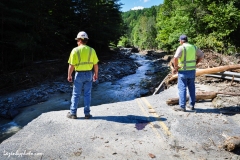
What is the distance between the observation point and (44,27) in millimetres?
19672

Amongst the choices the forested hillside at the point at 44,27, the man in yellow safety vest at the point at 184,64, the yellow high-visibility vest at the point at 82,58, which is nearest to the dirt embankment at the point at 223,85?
the man in yellow safety vest at the point at 184,64

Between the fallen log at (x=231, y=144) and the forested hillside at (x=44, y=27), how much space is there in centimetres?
1522

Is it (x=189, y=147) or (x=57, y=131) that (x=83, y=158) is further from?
(x=189, y=147)

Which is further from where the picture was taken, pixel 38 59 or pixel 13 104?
pixel 38 59

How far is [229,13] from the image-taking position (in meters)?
21.1

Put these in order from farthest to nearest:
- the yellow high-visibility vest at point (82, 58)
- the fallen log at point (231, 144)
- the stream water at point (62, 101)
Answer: the stream water at point (62, 101)
the yellow high-visibility vest at point (82, 58)
the fallen log at point (231, 144)

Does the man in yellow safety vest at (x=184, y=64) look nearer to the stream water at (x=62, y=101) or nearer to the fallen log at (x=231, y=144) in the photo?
the fallen log at (x=231, y=144)

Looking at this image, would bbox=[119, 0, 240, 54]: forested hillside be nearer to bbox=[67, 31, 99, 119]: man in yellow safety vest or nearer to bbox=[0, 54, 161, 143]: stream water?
bbox=[0, 54, 161, 143]: stream water

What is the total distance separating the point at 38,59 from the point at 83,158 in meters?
18.3

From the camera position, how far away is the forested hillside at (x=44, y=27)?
52.4ft

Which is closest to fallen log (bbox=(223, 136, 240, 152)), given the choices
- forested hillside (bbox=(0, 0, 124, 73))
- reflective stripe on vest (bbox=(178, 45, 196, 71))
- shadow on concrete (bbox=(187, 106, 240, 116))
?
shadow on concrete (bbox=(187, 106, 240, 116))

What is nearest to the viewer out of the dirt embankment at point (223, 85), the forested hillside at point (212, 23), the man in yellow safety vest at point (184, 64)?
the man in yellow safety vest at point (184, 64)

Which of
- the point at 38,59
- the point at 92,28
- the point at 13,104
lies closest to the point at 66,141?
the point at 13,104

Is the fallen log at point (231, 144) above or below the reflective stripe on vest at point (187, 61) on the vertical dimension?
below
